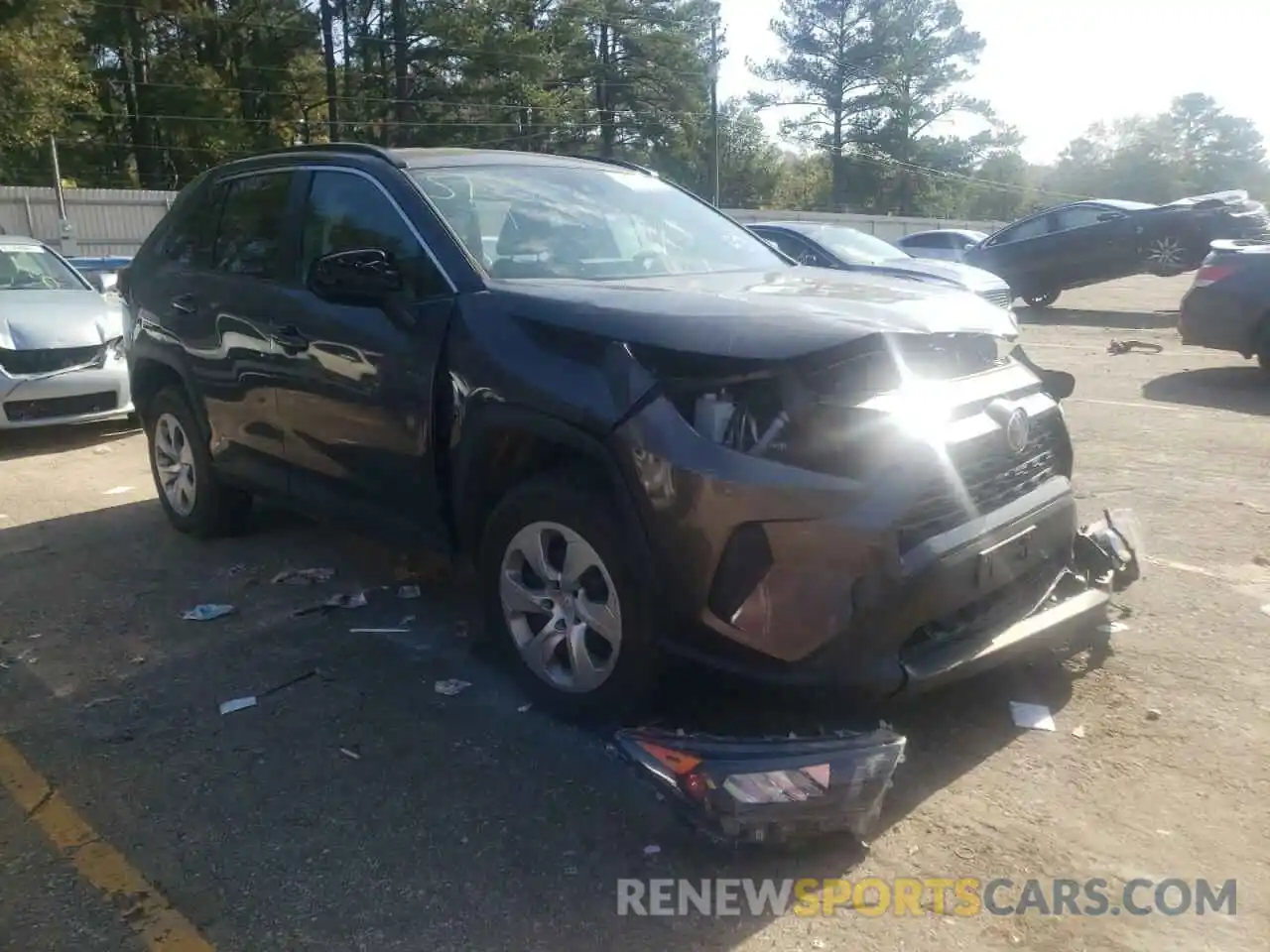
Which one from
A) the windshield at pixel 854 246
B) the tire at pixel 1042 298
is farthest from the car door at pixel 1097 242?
→ the windshield at pixel 854 246

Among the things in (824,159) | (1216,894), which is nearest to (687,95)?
(824,159)

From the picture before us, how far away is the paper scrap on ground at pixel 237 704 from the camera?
→ 12.7 feet

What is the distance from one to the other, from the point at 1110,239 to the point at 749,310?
16197mm

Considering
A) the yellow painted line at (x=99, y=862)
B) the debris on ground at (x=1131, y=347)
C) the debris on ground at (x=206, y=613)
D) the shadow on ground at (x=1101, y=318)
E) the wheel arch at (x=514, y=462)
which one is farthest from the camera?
the shadow on ground at (x=1101, y=318)

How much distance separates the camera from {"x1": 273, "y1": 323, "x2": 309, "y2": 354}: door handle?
14.7ft

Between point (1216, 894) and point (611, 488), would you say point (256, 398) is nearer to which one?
point (611, 488)

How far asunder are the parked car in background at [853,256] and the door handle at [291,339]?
7162 mm

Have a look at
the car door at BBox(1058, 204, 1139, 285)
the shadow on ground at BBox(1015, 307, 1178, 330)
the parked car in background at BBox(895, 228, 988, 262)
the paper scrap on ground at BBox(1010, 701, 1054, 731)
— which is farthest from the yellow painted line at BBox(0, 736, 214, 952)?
the parked car in background at BBox(895, 228, 988, 262)

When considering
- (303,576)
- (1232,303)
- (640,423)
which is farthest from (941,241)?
(640,423)

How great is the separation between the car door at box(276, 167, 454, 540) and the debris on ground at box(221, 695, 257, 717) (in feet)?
2.67

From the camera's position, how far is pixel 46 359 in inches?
330

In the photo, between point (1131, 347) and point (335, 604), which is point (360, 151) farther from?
point (1131, 347)

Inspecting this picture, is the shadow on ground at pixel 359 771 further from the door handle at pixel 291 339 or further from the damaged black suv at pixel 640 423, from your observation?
the door handle at pixel 291 339

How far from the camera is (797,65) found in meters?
52.0
